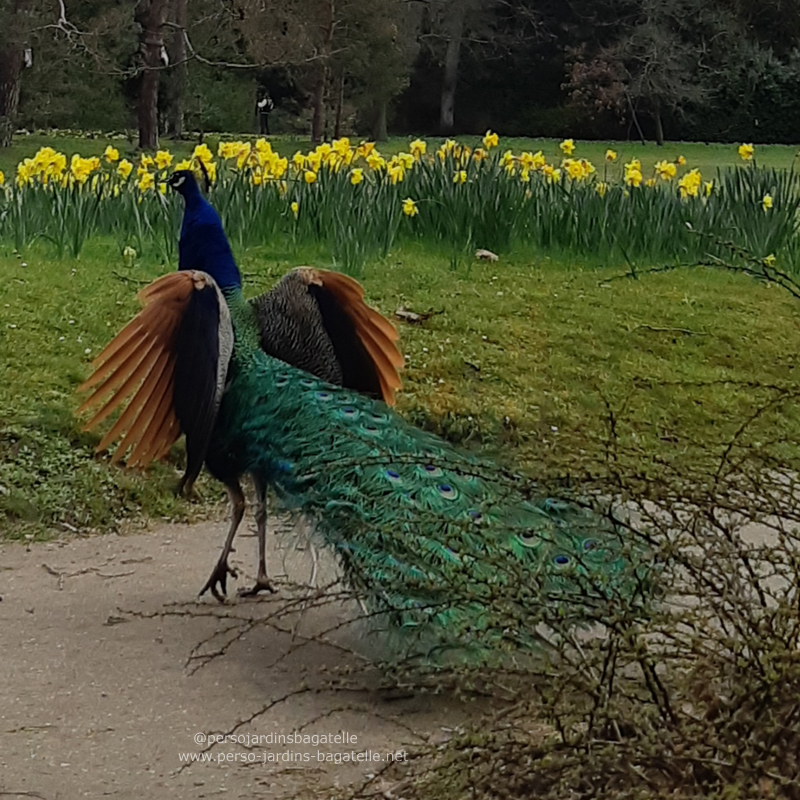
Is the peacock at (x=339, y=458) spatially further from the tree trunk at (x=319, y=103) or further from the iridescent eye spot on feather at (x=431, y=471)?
the tree trunk at (x=319, y=103)

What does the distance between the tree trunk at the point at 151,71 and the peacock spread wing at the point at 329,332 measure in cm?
1424

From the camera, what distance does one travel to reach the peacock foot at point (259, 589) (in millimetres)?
4355

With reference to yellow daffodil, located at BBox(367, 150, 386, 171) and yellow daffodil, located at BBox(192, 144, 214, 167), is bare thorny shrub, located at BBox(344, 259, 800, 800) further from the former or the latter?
yellow daffodil, located at BBox(367, 150, 386, 171)

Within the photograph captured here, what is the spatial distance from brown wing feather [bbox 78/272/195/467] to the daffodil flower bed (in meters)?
3.49

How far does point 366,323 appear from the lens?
4.59 m

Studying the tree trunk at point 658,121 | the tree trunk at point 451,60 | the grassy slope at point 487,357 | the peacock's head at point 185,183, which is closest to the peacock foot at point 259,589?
the grassy slope at point 487,357

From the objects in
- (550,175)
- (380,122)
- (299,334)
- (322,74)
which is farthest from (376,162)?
(380,122)

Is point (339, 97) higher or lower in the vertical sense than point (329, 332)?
higher

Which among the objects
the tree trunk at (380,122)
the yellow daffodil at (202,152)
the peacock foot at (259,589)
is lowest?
the peacock foot at (259,589)

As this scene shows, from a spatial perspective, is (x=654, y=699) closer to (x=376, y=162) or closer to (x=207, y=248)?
(x=207, y=248)

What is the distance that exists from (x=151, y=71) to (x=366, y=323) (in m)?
15.6

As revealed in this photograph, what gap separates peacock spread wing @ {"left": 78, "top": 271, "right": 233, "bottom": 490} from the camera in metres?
3.98

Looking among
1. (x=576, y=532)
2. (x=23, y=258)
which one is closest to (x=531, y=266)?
(x=23, y=258)

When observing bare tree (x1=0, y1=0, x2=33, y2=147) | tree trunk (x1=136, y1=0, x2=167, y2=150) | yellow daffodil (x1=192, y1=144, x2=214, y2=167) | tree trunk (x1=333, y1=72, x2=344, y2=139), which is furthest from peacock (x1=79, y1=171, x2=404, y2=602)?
tree trunk (x1=333, y1=72, x2=344, y2=139)
